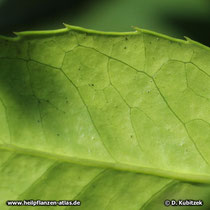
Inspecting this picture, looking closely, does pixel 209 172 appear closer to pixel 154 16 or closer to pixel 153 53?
pixel 153 53

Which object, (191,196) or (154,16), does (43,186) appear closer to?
(191,196)

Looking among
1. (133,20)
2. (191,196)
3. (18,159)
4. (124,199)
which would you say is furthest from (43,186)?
(133,20)

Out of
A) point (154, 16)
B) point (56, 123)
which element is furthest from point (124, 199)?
point (154, 16)

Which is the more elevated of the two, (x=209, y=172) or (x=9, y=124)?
(x=9, y=124)

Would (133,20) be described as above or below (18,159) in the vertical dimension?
above

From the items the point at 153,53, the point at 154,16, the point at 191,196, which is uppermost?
the point at 154,16

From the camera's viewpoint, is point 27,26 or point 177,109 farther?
point 27,26
